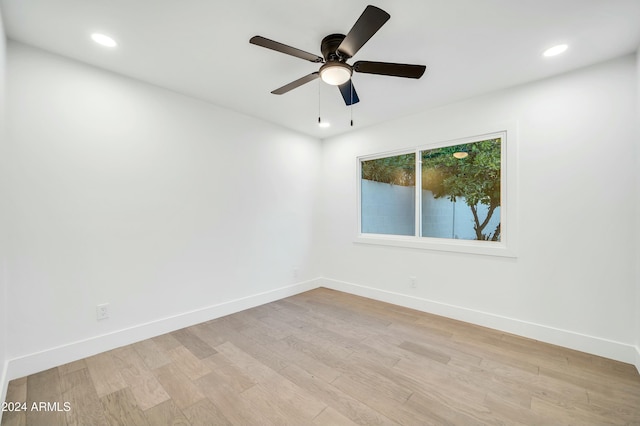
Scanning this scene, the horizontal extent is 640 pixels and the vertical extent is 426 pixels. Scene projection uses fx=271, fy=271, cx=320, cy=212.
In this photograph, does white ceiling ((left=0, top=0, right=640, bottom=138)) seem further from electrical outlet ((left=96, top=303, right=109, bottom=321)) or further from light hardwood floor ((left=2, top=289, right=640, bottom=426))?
light hardwood floor ((left=2, top=289, right=640, bottom=426))

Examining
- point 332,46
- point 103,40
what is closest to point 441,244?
point 332,46

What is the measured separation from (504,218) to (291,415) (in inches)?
103

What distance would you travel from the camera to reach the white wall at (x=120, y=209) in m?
2.03

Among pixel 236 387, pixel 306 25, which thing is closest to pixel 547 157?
pixel 306 25

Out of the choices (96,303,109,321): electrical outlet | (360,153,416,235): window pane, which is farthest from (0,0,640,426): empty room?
(360,153,416,235): window pane

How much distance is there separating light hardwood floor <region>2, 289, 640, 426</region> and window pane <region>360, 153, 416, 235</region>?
1439 mm

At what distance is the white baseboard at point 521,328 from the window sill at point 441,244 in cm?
64

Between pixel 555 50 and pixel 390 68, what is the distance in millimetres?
1363

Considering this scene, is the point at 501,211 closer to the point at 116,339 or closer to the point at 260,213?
the point at 260,213

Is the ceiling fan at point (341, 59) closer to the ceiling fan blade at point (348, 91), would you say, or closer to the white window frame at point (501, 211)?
the ceiling fan blade at point (348, 91)

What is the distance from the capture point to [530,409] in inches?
65.9

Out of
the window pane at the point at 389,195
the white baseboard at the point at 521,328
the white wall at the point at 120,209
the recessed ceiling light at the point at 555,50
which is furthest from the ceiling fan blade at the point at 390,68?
the white baseboard at the point at 521,328

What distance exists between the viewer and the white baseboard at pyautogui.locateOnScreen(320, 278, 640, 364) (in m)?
2.20

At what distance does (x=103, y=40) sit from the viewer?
197 centimetres
